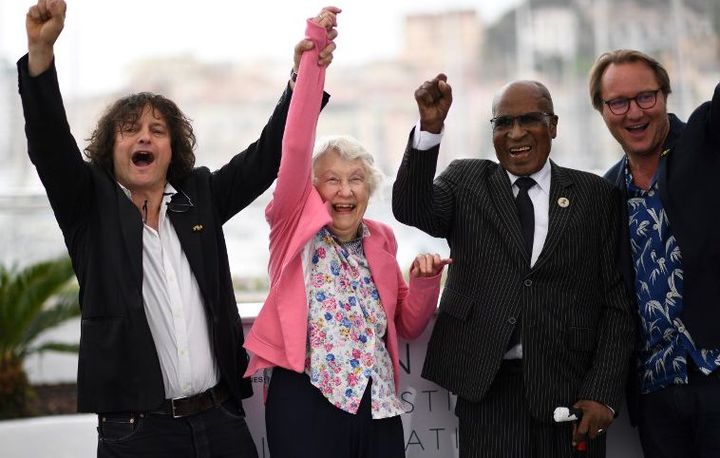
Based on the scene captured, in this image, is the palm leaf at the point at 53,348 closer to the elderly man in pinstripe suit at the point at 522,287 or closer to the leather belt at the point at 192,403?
the leather belt at the point at 192,403

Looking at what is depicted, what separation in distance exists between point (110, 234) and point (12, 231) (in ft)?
24.6

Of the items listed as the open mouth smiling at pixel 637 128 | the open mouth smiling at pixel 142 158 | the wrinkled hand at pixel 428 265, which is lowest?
the wrinkled hand at pixel 428 265

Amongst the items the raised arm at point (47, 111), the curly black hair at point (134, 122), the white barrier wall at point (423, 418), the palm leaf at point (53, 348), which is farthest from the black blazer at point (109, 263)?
the palm leaf at point (53, 348)

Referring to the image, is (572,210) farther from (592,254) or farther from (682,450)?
(682,450)

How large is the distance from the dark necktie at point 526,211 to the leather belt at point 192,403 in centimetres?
105

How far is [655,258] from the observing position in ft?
10.0

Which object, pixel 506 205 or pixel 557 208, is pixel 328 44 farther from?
pixel 557 208

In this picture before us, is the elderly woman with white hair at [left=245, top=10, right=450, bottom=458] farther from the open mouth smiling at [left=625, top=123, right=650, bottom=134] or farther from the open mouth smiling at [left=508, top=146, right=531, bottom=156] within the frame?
the open mouth smiling at [left=625, top=123, right=650, bottom=134]

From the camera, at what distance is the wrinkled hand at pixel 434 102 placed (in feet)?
9.34

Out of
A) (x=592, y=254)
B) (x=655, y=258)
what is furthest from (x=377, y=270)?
(x=655, y=258)

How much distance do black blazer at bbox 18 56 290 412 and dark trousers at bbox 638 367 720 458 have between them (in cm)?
133

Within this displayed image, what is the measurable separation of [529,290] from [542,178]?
0.40 metres

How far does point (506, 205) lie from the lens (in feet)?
9.94

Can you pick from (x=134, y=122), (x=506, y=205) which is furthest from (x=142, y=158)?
(x=506, y=205)
